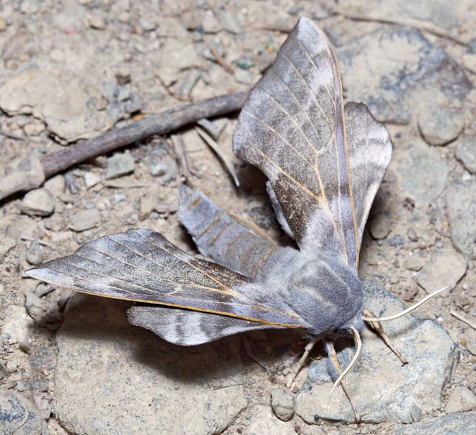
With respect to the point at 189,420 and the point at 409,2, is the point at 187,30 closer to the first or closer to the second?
the point at 409,2

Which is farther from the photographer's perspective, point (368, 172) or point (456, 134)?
point (456, 134)

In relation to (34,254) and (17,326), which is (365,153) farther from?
(17,326)

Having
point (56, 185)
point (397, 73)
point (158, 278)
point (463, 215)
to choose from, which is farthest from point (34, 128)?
point (463, 215)

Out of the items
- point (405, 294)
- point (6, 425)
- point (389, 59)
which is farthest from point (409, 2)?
point (6, 425)

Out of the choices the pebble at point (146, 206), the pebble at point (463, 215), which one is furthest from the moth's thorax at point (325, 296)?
the pebble at point (146, 206)

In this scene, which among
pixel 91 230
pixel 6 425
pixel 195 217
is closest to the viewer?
pixel 6 425

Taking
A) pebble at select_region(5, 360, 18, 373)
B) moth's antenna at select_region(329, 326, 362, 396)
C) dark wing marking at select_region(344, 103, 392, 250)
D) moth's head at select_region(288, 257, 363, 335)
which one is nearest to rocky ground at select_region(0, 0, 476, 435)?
pebble at select_region(5, 360, 18, 373)
